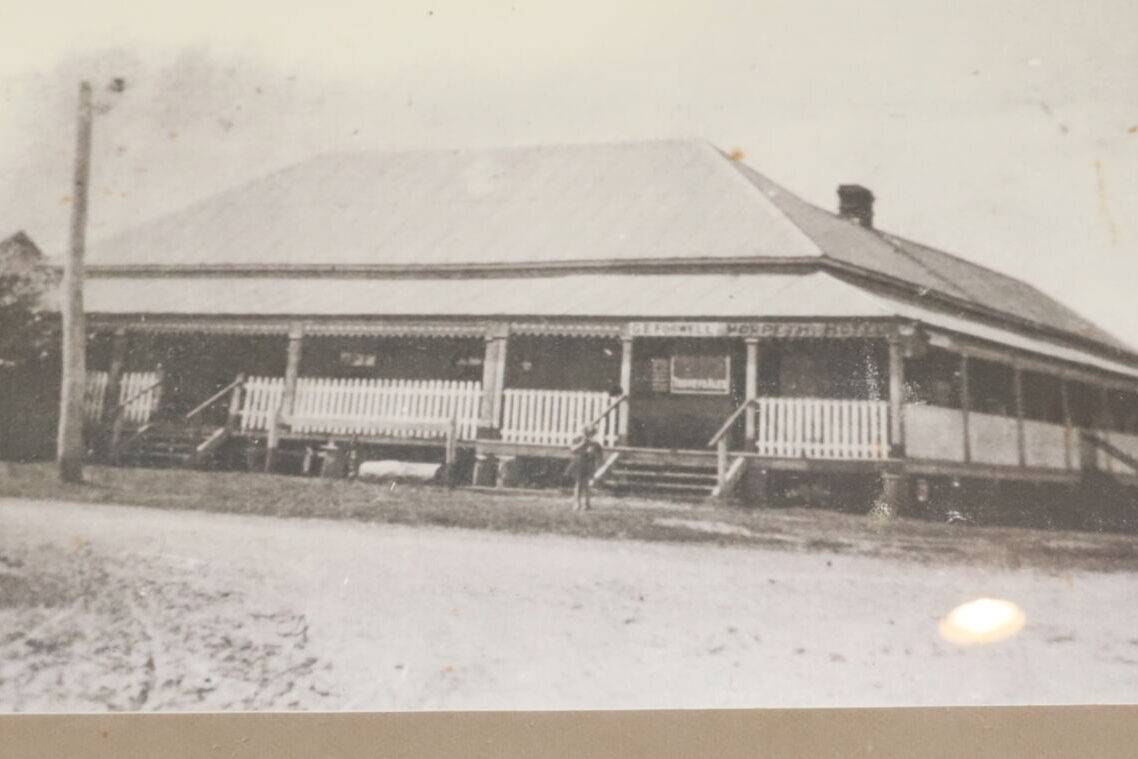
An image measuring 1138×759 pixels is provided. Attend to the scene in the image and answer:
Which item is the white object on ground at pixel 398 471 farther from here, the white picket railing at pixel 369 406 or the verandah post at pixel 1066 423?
the verandah post at pixel 1066 423

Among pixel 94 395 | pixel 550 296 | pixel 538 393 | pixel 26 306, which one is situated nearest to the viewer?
pixel 26 306

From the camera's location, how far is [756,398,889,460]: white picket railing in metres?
3.73

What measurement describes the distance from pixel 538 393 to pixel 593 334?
2.33ft

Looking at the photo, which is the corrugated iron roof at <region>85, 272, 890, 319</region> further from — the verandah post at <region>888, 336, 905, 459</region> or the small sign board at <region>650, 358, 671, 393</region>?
the verandah post at <region>888, 336, 905, 459</region>

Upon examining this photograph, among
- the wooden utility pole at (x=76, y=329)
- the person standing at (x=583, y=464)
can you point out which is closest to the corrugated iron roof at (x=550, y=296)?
the wooden utility pole at (x=76, y=329)

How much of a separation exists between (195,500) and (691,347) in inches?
120

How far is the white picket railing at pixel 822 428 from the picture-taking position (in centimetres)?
373

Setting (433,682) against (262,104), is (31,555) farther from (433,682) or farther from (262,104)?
(262,104)

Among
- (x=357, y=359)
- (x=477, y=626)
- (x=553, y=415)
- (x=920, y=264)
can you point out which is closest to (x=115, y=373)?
(x=357, y=359)

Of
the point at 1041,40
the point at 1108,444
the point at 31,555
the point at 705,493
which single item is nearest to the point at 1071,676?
the point at 1108,444

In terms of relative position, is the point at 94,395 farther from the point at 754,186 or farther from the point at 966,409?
the point at 966,409

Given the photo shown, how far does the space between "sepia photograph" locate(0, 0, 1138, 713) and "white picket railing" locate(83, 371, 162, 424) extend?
2 cm

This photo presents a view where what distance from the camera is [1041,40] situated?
3.55 metres

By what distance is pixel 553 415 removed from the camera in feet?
15.1
